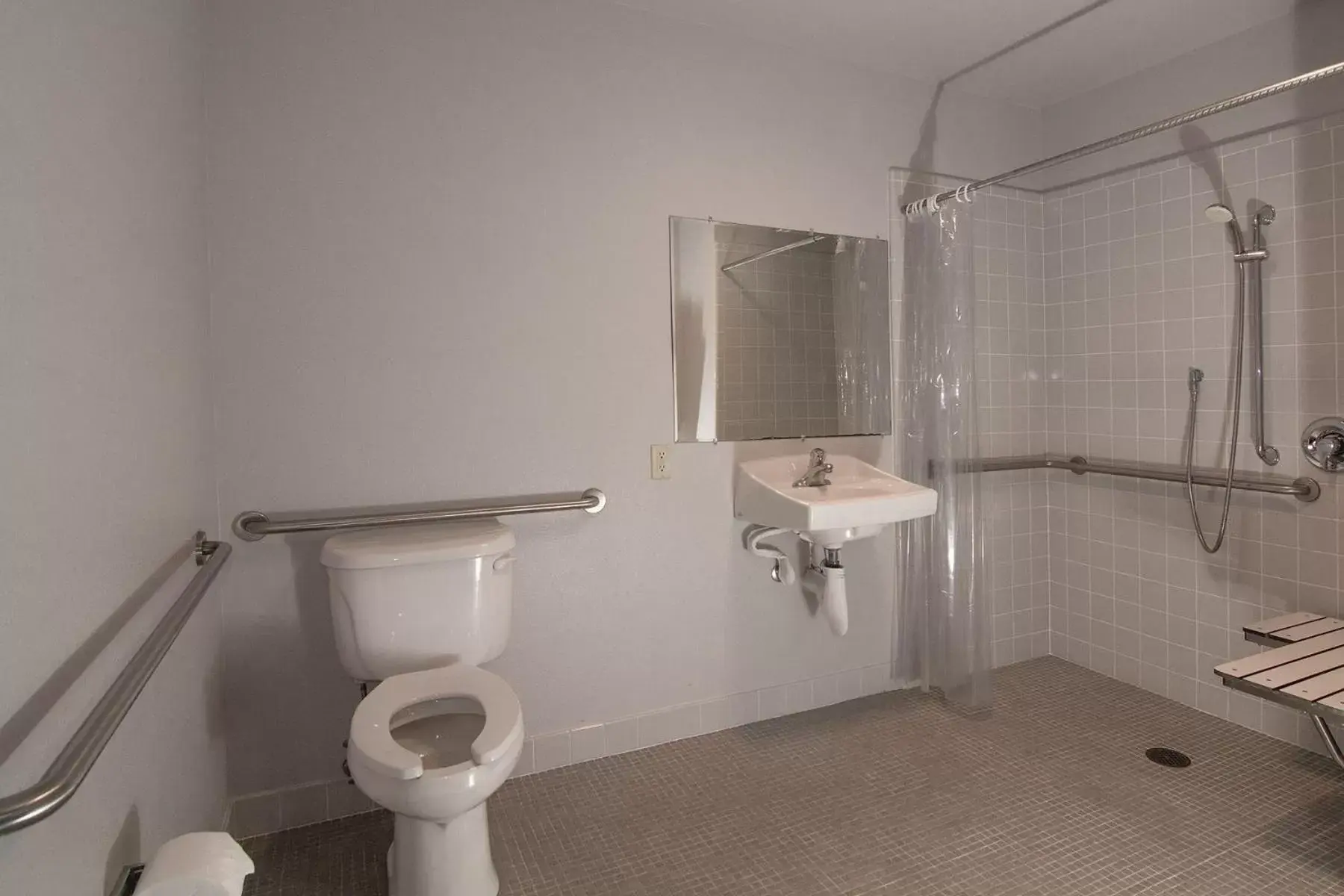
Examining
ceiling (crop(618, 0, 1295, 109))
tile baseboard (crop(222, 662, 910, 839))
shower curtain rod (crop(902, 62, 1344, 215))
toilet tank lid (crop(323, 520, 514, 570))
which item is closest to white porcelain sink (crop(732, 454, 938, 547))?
tile baseboard (crop(222, 662, 910, 839))

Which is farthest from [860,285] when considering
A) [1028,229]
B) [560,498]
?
[560,498]

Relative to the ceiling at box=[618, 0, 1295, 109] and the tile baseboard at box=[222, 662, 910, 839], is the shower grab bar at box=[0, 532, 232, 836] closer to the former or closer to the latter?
the tile baseboard at box=[222, 662, 910, 839]

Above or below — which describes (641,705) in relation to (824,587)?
below

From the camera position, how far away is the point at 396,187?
2.06 meters

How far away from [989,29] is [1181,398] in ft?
4.88

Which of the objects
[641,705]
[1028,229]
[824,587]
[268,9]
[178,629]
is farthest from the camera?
[1028,229]

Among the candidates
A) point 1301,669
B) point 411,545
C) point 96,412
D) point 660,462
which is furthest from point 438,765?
point 1301,669

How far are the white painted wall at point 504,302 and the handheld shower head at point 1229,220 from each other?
3.75 ft

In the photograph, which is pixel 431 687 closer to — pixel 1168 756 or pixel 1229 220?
pixel 1168 756

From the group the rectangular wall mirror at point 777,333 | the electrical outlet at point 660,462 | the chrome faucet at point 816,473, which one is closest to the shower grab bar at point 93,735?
the electrical outlet at point 660,462

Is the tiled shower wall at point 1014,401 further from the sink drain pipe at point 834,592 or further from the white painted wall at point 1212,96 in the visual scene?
the sink drain pipe at point 834,592

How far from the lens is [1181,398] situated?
8.80ft

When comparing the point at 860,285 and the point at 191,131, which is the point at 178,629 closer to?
the point at 191,131

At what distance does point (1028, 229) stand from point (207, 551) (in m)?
3.24
